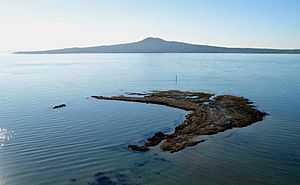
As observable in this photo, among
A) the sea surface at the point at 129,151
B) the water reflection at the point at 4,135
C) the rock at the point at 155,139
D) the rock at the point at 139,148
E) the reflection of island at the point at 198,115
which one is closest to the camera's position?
the sea surface at the point at 129,151

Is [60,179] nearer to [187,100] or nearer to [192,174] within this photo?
[192,174]

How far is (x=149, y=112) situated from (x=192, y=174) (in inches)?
786

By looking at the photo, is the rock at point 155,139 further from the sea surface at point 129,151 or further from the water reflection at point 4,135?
the water reflection at point 4,135

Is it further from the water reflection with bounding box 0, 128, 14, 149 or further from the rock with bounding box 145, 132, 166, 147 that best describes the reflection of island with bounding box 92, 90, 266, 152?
the water reflection with bounding box 0, 128, 14, 149

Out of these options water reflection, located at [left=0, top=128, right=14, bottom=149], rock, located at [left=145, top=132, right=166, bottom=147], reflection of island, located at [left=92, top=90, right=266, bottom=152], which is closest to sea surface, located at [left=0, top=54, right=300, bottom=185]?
water reflection, located at [left=0, top=128, right=14, bottom=149]

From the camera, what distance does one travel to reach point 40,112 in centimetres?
3872

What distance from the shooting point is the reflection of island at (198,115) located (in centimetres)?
2628

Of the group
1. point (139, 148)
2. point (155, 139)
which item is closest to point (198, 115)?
point (155, 139)

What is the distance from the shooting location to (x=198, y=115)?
115 feet

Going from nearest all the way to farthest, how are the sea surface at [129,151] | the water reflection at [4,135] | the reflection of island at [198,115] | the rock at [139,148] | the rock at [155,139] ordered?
1. the sea surface at [129,151]
2. the rock at [139,148]
3. the rock at [155,139]
4. the reflection of island at [198,115]
5. the water reflection at [4,135]

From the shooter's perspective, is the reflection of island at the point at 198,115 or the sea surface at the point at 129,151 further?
the reflection of island at the point at 198,115

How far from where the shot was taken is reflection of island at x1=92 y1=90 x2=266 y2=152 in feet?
86.2

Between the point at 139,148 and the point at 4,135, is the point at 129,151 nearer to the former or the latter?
the point at 139,148

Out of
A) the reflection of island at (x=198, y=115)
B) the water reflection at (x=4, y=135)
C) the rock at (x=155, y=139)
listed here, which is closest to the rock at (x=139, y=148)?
the reflection of island at (x=198, y=115)
